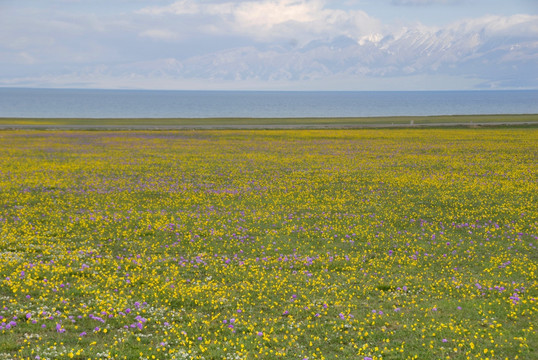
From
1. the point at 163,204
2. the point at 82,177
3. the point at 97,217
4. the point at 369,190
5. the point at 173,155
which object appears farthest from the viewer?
the point at 173,155

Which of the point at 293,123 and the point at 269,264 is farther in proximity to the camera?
the point at 293,123

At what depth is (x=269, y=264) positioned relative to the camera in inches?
625

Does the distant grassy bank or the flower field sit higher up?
the distant grassy bank

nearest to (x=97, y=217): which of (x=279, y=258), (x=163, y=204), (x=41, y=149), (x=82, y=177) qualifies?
(x=163, y=204)

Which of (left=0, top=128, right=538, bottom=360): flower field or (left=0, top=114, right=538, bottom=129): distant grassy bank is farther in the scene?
(left=0, top=114, right=538, bottom=129): distant grassy bank

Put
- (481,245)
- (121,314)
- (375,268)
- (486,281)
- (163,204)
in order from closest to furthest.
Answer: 1. (121,314)
2. (486,281)
3. (375,268)
4. (481,245)
5. (163,204)

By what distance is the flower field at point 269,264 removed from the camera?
10.4 metres

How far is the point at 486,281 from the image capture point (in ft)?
46.2

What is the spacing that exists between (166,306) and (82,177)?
2558 cm

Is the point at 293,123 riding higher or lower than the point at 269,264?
higher

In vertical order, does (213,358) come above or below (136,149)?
below

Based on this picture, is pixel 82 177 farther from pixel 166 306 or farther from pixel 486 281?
pixel 486 281

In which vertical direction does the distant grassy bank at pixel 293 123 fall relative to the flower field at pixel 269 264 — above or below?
above

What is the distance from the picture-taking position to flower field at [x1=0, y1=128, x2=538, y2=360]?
10.4 meters
